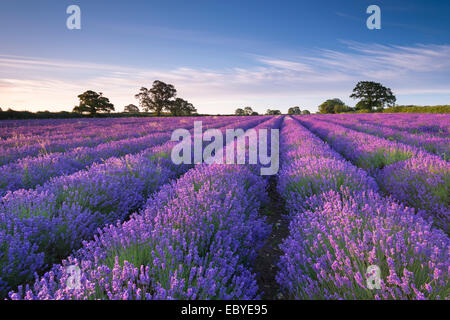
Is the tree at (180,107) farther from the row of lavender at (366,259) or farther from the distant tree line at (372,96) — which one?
the row of lavender at (366,259)

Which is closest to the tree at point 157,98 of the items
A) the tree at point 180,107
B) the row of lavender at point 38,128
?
the tree at point 180,107

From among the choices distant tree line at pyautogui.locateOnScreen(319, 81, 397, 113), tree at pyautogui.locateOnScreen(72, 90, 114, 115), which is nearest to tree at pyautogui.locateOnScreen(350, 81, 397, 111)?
distant tree line at pyautogui.locateOnScreen(319, 81, 397, 113)

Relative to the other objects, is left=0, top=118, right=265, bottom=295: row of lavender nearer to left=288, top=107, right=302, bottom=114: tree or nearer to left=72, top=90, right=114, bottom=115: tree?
left=72, top=90, right=114, bottom=115: tree

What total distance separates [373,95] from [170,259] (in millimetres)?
68185

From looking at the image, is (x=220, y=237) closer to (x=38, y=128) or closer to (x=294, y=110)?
(x=38, y=128)

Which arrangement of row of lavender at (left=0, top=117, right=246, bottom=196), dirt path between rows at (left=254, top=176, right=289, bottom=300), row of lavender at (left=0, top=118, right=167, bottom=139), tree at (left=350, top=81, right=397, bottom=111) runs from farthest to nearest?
tree at (left=350, top=81, right=397, bottom=111), row of lavender at (left=0, top=118, right=167, bottom=139), row of lavender at (left=0, top=117, right=246, bottom=196), dirt path between rows at (left=254, top=176, right=289, bottom=300)

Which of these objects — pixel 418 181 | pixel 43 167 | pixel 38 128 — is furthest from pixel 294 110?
pixel 43 167

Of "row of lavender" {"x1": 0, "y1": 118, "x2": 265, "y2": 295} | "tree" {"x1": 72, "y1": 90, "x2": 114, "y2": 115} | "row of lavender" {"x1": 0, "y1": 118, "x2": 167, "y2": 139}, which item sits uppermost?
"tree" {"x1": 72, "y1": 90, "x2": 114, "y2": 115}

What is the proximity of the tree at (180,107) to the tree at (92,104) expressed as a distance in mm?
14810

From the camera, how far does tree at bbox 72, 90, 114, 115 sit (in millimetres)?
44500

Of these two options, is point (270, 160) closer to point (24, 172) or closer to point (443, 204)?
point (443, 204)

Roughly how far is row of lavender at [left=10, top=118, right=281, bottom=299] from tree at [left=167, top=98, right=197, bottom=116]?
59433 mm
